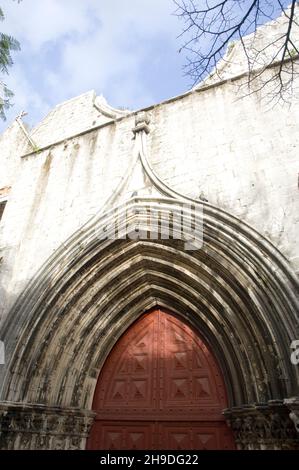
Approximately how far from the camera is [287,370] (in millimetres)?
2852

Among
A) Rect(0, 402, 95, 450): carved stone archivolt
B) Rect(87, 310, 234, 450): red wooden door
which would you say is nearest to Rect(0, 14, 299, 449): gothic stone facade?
Rect(0, 402, 95, 450): carved stone archivolt

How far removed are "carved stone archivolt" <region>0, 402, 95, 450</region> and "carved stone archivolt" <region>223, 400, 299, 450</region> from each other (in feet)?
5.66

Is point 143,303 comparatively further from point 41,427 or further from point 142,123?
point 142,123

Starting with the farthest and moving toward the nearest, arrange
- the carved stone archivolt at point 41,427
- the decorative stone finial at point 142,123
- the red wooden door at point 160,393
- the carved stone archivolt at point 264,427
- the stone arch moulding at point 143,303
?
the decorative stone finial at point 142,123
the red wooden door at point 160,393
the carved stone archivolt at point 41,427
the stone arch moulding at point 143,303
the carved stone archivolt at point 264,427

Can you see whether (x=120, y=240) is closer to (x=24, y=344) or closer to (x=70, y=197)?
(x=70, y=197)

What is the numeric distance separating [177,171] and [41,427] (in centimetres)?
325

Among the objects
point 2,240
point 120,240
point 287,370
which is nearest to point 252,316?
point 287,370

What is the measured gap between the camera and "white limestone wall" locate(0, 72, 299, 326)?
370 centimetres

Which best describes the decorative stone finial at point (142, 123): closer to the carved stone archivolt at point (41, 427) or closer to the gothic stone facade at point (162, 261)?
the gothic stone facade at point (162, 261)

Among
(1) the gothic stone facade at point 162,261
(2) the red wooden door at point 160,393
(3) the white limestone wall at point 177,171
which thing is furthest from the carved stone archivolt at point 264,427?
(3) the white limestone wall at point 177,171

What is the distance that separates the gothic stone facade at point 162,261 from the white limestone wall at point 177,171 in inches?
0.7

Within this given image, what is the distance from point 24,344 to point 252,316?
8.13ft

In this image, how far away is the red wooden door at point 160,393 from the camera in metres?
3.83

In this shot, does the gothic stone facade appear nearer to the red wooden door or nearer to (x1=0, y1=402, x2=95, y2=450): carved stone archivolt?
(x1=0, y1=402, x2=95, y2=450): carved stone archivolt
